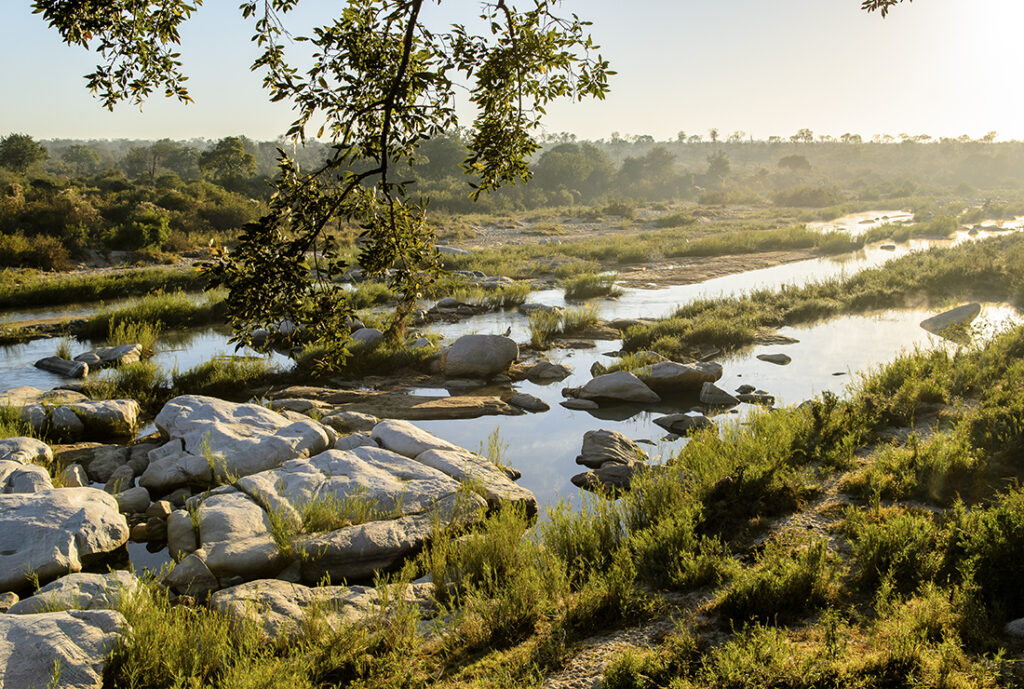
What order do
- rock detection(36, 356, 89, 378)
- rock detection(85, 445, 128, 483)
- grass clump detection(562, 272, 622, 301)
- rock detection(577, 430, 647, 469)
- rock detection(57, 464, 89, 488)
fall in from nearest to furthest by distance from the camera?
rock detection(57, 464, 89, 488)
rock detection(85, 445, 128, 483)
rock detection(577, 430, 647, 469)
rock detection(36, 356, 89, 378)
grass clump detection(562, 272, 622, 301)

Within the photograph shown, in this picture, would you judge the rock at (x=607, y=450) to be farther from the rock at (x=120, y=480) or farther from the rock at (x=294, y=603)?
the rock at (x=120, y=480)

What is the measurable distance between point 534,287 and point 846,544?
16.6m

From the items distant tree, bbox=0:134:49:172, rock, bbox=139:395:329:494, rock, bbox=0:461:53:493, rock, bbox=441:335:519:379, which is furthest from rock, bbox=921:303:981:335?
distant tree, bbox=0:134:49:172

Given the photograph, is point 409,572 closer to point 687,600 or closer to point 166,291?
point 687,600

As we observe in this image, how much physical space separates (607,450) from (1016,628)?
4763mm

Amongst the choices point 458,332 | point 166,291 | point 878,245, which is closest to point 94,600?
point 458,332

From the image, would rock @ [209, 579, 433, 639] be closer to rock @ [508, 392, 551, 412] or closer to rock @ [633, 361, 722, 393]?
rock @ [508, 392, 551, 412]

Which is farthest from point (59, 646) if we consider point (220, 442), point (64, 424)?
point (64, 424)

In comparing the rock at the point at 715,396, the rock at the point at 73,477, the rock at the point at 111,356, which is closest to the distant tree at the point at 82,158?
the rock at the point at 111,356

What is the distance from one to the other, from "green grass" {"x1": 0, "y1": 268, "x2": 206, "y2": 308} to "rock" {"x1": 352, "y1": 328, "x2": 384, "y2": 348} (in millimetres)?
6517

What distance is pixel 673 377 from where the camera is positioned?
35.7 feet

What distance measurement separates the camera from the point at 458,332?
1541 centimetres

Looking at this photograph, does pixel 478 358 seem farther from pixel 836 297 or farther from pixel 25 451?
pixel 836 297

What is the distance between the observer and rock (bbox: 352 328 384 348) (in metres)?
12.7
